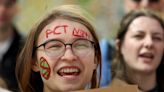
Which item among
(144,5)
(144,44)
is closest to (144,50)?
(144,44)

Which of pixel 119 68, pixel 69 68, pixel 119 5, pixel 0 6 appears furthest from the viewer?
pixel 119 5

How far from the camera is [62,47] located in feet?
4.42

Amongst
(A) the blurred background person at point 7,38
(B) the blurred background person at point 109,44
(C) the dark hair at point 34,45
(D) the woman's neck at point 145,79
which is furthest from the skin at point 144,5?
(C) the dark hair at point 34,45

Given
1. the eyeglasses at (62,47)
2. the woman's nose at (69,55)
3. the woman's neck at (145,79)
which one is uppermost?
the eyeglasses at (62,47)

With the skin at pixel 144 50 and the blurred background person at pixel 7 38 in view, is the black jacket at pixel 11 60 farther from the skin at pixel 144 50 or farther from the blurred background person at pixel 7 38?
the skin at pixel 144 50

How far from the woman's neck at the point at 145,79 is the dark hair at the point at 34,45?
857 millimetres

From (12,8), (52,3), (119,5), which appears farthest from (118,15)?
(52,3)

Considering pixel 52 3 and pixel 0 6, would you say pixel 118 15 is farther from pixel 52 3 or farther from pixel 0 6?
pixel 52 3

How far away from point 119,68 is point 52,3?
103 cm

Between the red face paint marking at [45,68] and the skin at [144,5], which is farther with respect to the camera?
the skin at [144,5]

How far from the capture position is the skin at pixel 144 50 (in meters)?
2.21

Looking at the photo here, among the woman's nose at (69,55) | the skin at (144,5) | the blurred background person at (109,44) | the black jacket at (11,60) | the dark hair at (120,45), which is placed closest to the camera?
the woman's nose at (69,55)

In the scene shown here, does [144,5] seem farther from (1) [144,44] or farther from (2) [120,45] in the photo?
(1) [144,44]

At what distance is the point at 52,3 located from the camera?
1441 mm
